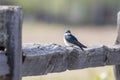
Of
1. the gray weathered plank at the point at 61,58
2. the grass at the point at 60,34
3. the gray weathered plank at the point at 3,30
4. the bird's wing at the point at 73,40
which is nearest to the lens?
the gray weathered plank at the point at 3,30

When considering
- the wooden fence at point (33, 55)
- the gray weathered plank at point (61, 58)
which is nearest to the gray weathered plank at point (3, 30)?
the wooden fence at point (33, 55)

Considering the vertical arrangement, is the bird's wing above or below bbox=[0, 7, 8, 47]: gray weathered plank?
below

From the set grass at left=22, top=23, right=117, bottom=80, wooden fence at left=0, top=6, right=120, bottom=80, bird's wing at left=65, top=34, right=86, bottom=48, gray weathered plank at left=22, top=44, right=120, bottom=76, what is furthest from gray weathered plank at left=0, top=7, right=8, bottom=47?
grass at left=22, top=23, right=117, bottom=80

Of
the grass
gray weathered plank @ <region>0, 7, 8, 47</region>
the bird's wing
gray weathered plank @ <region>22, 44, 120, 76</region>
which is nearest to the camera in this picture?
gray weathered plank @ <region>0, 7, 8, 47</region>

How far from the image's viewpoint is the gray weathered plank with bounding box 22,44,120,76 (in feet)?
15.1

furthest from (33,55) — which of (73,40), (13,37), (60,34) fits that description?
(60,34)

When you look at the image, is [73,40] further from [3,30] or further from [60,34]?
[60,34]

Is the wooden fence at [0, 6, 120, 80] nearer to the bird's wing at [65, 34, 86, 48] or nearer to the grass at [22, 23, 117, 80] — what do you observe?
the bird's wing at [65, 34, 86, 48]

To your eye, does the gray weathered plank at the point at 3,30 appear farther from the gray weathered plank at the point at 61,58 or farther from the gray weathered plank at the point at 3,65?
the gray weathered plank at the point at 61,58

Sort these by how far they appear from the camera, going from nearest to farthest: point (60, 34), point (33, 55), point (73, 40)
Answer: point (33, 55), point (73, 40), point (60, 34)

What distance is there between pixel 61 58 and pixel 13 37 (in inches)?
29.2

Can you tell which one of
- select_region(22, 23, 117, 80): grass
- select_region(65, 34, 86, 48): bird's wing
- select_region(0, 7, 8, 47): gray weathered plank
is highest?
select_region(0, 7, 8, 47): gray weathered plank

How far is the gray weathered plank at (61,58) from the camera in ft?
15.1

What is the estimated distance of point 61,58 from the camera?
490 centimetres
